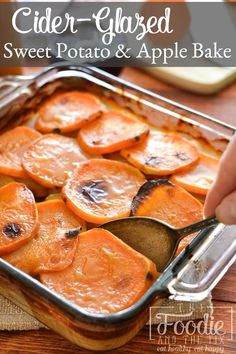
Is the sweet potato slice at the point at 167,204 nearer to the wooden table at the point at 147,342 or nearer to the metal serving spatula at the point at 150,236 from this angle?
the metal serving spatula at the point at 150,236

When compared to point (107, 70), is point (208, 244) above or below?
below

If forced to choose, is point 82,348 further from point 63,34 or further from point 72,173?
point 63,34

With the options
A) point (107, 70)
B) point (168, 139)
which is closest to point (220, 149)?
point (168, 139)

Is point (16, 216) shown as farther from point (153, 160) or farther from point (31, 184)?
point (153, 160)

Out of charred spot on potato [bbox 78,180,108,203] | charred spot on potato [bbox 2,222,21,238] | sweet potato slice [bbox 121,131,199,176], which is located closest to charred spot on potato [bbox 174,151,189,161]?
sweet potato slice [bbox 121,131,199,176]

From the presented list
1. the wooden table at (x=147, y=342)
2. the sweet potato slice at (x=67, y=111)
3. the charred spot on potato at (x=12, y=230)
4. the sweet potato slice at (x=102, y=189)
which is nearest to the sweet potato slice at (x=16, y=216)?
the charred spot on potato at (x=12, y=230)

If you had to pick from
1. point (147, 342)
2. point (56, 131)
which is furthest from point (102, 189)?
point (147, 342)
